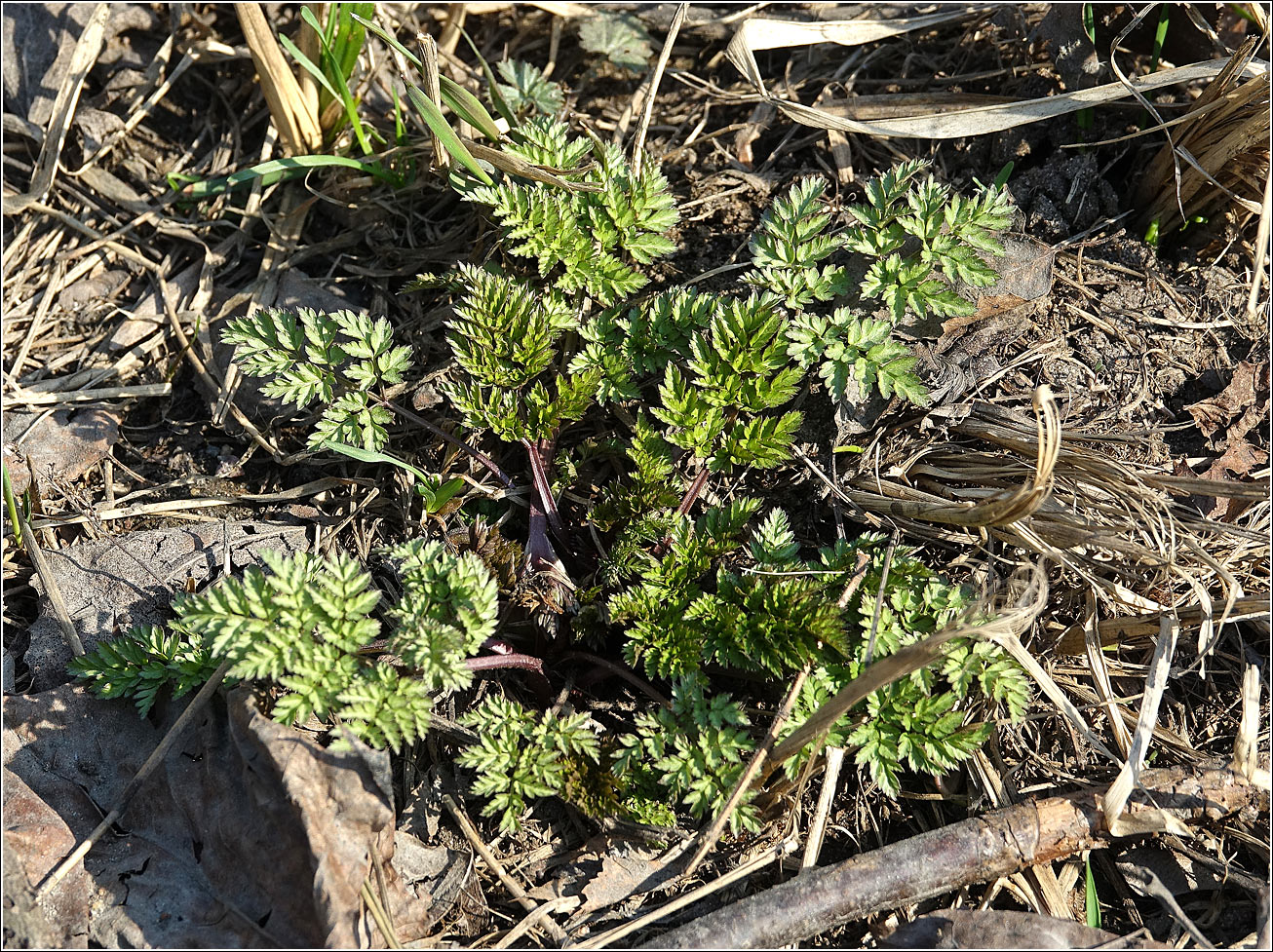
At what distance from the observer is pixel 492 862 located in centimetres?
267

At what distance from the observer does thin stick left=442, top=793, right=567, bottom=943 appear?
259cm

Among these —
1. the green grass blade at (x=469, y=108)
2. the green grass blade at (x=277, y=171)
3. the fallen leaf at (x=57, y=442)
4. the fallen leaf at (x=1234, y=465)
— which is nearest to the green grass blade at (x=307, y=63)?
the green grass blade at (x=277, y=171)

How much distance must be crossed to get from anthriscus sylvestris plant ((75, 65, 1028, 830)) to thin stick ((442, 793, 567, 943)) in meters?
0.11

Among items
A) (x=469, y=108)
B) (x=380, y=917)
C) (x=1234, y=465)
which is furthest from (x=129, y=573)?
(x=1234, y=465)

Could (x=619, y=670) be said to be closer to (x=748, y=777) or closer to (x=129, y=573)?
(x=748, y=777)

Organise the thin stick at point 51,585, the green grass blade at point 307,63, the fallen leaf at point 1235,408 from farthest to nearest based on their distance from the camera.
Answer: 1. the green grass blade at point 307,63
2. the fallen leaf at point 1235,408
3. the thin stick at point 51,585

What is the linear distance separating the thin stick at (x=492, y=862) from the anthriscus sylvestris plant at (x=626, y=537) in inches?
4.5

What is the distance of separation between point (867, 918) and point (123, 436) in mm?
2965

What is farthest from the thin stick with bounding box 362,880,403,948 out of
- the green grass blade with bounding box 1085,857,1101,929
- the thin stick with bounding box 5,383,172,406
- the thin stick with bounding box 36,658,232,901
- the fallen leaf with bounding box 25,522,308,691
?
the thin stick with bounding box 5,383,172,406

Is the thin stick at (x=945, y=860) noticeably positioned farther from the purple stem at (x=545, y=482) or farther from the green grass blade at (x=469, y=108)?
the green grass blade at (x=469, y=108)

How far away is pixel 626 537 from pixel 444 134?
1.43 meters

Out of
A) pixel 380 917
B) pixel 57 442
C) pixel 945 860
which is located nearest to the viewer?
pixel 380 917

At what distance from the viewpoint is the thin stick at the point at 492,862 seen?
2.59 m

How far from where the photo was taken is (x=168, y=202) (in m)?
3.89
